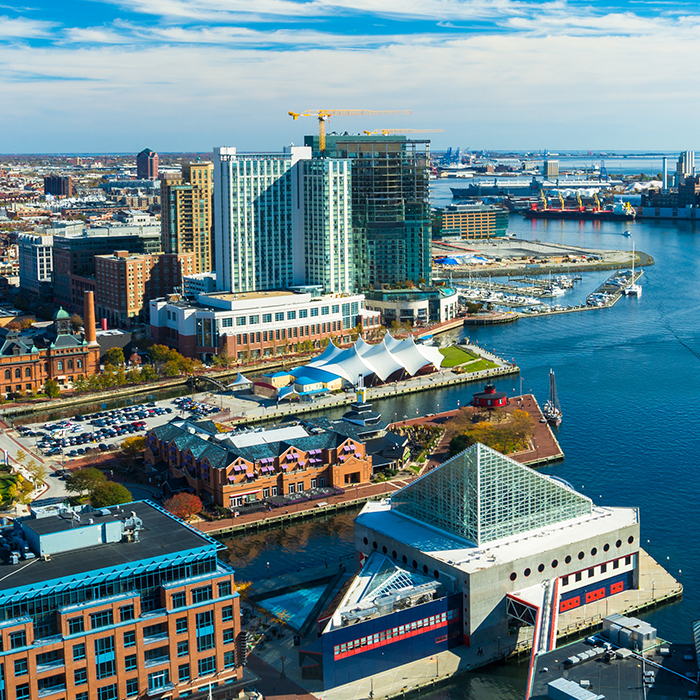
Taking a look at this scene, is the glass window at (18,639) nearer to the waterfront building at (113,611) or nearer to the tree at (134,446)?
the waterfront building at (113,611)

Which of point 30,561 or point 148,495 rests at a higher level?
point 30,561

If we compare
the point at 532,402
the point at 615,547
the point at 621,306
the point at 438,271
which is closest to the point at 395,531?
the point at 615,547

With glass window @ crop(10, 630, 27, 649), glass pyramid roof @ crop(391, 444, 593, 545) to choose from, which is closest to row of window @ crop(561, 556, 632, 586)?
glass pyramid roof @ crop(391, 444, 593, 545)

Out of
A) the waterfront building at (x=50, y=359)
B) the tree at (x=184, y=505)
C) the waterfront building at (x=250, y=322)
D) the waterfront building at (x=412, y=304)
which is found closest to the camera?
the tree at (x=184, y=505)

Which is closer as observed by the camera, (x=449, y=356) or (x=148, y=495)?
(x=148, y=495)

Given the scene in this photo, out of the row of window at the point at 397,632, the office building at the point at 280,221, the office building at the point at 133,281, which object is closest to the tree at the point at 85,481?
the row of window at the point at 397,632

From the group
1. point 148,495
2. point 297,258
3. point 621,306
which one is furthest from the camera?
point 621,306

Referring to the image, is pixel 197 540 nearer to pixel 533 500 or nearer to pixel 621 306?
pixel 533 500
